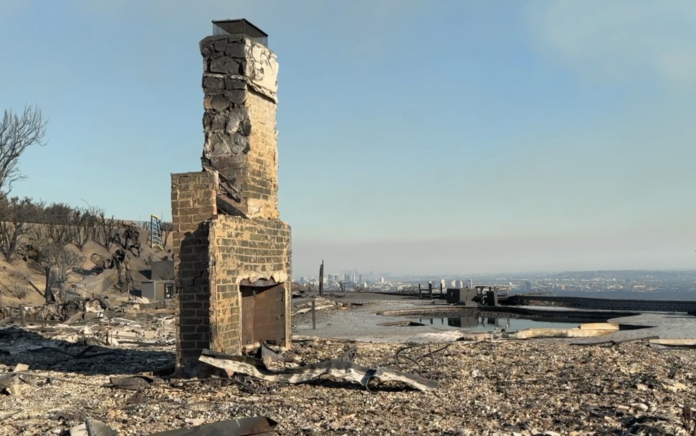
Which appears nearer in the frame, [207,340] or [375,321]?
Result: [207,340]

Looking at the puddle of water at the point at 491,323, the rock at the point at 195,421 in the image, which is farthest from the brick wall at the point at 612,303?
the rock at the point at 195,421

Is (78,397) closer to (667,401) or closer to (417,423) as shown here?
(417,423)

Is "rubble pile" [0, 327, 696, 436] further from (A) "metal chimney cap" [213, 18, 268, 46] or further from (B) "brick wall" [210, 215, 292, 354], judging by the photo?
(A) "metal chimney cap" [213, 18, 268, 46]

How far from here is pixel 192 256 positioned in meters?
10.5

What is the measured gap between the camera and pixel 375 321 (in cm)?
2248

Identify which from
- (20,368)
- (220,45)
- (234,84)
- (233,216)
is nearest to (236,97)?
(234,84)

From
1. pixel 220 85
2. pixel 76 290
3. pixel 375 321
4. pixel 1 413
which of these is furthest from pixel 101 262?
pixel 1 413

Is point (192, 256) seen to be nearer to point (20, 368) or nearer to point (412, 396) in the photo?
point (20, 368)

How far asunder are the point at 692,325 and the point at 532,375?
1091 centimetres

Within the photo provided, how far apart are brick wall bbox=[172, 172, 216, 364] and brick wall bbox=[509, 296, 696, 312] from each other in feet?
68.1

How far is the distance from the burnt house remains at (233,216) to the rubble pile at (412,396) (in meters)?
1.18

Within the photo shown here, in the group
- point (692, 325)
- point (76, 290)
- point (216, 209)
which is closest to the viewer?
point (216, 209)

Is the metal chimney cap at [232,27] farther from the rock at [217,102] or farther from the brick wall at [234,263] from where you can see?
the brick wall at [234,263]

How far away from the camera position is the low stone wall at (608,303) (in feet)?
80.5
